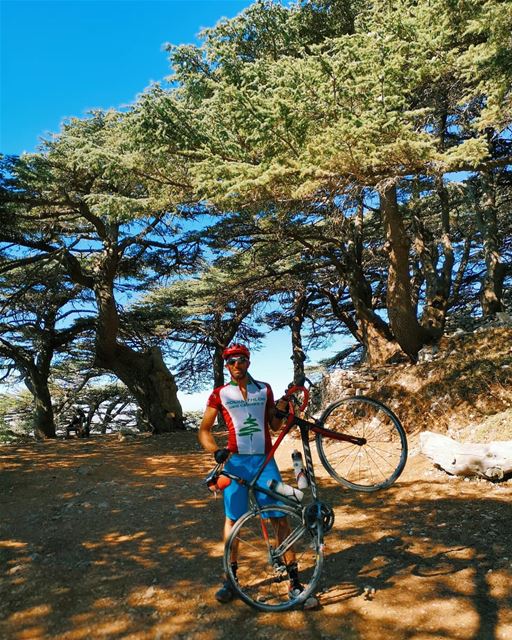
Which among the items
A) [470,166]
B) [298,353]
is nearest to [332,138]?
[470,166]

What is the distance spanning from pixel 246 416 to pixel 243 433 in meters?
0.16

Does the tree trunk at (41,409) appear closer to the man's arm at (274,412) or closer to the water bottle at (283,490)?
the man's arm at (274,412)

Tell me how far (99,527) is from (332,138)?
20.1 feet

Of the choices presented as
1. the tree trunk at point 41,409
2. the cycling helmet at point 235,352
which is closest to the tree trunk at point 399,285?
the cycling helmet at point 235,352

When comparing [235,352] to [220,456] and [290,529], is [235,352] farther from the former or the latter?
[290,529]

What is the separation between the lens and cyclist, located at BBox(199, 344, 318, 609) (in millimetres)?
3969

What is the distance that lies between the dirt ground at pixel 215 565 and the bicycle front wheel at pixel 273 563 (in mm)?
172

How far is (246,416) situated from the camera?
407 cm

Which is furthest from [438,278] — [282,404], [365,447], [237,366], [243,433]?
[243,433]

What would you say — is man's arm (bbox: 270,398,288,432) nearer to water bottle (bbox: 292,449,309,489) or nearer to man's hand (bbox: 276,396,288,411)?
man's hand (bbox: 276,396,288,411)

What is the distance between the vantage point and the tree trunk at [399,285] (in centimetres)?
1062

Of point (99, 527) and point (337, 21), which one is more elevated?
point (337, 21)

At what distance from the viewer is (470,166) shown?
6168 millimetres

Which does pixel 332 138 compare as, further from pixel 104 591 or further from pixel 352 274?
pixel 352 274
